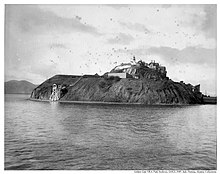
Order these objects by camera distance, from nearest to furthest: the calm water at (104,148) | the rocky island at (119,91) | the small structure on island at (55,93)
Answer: the calm water at (104,148)
the rocky island at (119,91)
the small structure on island at (55,93)

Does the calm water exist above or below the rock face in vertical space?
below

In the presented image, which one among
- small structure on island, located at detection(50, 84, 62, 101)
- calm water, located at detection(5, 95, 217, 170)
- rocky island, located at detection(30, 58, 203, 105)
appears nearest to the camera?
calm water, located at detection(5, 95, 217, 170)

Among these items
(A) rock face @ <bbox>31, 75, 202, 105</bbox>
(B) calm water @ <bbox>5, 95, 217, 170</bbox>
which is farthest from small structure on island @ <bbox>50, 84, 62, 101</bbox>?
(B) calm water @ <bbox>5, 95, 217, 170</bbox>

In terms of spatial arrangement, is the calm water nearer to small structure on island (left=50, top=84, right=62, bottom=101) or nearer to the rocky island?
the rocky island

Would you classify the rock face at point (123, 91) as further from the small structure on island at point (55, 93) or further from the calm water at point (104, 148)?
the calm water at point (104, 148)

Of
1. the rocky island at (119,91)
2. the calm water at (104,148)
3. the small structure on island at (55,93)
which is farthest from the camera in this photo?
the small structure on island at (55,93)

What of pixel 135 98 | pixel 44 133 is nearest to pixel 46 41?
pixel 44 133

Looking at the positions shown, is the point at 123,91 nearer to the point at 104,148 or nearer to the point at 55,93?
the point at 55,93

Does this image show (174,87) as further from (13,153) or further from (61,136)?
(13,153)

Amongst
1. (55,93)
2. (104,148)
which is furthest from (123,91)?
(104,148)

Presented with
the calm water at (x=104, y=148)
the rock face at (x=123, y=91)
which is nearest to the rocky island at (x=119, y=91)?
the rock face at (x=123, y=91)
